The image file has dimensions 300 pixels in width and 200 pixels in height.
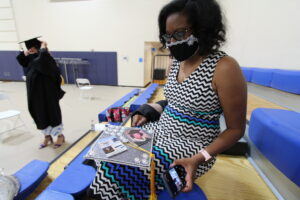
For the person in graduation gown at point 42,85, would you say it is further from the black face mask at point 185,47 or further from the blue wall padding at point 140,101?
the black face mask at point 185,47

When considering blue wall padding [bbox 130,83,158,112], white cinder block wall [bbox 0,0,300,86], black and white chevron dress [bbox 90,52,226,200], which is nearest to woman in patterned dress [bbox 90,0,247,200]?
black and white chevron dress [bbox 90,52,226,200]

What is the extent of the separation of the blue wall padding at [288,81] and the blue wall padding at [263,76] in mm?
128

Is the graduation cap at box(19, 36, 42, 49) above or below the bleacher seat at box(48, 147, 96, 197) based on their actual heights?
above

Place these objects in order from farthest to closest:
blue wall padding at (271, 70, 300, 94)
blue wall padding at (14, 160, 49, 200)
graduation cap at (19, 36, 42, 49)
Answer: graduation cap at (19, 36, 42, 49), blue wall padding at (271, 70, 300, 94), blue wall padding at (14, 160, 49, 200)

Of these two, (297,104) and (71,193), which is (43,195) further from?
(297,104)

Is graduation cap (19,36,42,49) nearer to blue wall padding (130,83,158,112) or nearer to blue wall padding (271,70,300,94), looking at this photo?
blue wall padding (130,83,158,112)

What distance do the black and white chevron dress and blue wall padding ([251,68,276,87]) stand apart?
7.01ft

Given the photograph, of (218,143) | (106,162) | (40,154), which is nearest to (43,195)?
(106,162)

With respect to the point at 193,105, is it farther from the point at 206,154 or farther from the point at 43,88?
the point at 43,88

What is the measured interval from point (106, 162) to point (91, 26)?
6.96m

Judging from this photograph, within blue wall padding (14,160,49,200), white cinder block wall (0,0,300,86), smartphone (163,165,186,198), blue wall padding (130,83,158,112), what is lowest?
blue wall padding (14,160,49,200)

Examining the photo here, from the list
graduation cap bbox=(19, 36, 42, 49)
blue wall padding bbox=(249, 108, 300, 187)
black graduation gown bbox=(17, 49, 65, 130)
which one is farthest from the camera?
graduation cap bbox=(19, 36, 42, 49)

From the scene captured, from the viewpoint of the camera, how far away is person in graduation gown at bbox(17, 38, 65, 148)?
2051 mm

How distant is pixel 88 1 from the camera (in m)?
6.07
